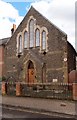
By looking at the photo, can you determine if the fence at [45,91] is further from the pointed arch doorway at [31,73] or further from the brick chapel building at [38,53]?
the pointed arch doorway at [31,73]

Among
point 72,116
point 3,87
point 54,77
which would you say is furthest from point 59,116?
point 54,77

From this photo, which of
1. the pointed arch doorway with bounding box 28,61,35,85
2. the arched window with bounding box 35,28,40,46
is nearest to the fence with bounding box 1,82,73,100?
the pointed arch doorway with bounding box 28,61,35,85

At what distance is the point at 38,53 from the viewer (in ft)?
100

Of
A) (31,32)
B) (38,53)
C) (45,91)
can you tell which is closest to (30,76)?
(38,53)

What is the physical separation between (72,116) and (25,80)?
19.9m

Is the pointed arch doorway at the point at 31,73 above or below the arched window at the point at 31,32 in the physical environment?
below

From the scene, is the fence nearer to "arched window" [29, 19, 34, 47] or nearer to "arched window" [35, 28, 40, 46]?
"arched window" [35, 28, 40, 46]

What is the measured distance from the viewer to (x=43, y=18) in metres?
30.9

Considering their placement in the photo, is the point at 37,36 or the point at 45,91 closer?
the point at 45,91

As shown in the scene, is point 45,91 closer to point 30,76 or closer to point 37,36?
point 30,76

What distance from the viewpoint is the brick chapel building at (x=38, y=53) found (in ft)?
93.4

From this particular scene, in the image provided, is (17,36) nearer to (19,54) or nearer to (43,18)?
(19,54)

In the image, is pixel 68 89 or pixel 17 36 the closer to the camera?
pixel 68 89

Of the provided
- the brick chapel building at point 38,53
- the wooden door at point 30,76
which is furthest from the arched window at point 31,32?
the wooden door at point 30,76
